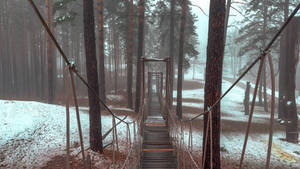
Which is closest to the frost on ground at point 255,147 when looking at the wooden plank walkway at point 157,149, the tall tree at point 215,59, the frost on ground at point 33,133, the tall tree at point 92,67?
the wooden plank walkway at point 157,149

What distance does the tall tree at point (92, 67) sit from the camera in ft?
19.6

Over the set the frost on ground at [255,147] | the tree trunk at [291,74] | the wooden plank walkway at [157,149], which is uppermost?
the tree trunk at [291,74]

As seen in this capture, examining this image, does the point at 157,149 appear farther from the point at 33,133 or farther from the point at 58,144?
the point at 33,133

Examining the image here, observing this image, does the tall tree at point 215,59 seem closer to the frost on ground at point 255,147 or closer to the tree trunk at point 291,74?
the frost on ground at point 255,147

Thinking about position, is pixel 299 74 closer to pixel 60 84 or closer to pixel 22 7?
pixel 60 84

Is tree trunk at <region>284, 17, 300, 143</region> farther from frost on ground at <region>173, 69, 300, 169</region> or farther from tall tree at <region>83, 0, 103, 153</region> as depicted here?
tall tree at <region>83, 0, 103, 153</region>

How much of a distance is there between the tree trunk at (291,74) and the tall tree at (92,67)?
26.9ft

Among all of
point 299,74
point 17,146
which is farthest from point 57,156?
point 299,74

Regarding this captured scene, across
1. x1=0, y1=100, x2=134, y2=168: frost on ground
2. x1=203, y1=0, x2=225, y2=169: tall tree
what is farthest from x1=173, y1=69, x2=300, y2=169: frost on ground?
x1=0, y1=100, x2=134, y2=168: frost on ground

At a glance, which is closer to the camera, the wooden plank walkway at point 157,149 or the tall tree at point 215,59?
the tall tree at point 215,59

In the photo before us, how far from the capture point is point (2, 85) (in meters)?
18.8

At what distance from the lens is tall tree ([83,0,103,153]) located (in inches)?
235

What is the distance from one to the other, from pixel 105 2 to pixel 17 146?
14.5 meters

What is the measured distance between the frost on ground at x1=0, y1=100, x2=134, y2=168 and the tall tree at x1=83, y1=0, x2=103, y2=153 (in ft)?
2.51
